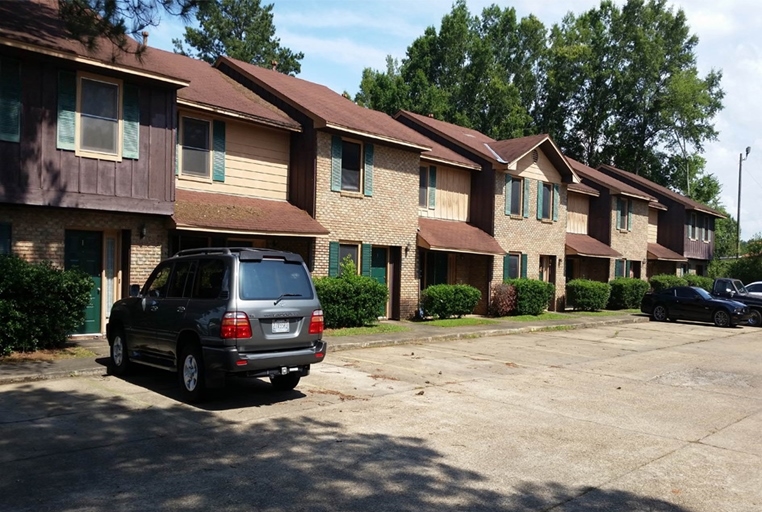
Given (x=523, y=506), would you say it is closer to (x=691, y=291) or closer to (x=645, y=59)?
(x=691, y=291)

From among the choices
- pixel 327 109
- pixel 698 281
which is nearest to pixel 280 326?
pixel 327 109

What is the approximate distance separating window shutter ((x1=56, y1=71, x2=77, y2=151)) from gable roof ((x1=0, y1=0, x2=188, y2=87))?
487mm

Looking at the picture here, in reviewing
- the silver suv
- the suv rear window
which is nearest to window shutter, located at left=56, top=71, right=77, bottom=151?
the silver suv

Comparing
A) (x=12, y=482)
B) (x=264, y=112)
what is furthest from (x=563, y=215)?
(x=12, y=482)

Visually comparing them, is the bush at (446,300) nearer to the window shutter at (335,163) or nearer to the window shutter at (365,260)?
the window shutter at (365,260)

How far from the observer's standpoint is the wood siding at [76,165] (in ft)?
43.1

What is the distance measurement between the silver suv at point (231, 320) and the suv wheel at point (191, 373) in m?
0.01

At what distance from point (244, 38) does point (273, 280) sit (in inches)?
1876

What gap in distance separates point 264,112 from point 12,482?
14438mm

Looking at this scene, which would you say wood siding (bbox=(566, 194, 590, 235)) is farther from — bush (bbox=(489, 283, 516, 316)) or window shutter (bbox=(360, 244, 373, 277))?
window shutter (bbox=(360, 244, 373, 277))

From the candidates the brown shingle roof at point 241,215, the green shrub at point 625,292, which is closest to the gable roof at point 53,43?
the brown shingle roof at point 241,215

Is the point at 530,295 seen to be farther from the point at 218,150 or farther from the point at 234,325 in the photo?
the point at 234,325

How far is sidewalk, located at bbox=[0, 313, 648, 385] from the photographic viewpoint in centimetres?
1056

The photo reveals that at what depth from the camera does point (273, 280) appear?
9211 millimetres
